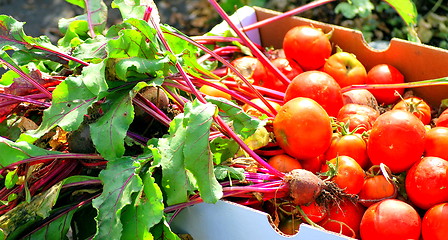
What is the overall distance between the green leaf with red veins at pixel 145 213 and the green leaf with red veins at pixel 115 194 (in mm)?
25

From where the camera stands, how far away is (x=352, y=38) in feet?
7.29

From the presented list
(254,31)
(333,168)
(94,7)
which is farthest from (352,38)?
(94,7)

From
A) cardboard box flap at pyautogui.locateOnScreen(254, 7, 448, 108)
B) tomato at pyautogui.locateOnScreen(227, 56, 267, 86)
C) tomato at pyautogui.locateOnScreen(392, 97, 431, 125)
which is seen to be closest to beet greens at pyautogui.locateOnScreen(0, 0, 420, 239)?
tomato at pyautogui.locateOnScreen(227, 56, 267, 86)

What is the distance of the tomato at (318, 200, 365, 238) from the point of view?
161 cm

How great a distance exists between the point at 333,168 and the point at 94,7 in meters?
1.00

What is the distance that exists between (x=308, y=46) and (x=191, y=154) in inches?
34.8

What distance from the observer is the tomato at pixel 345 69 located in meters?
2.04

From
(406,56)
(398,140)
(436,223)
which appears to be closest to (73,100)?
(398,140)

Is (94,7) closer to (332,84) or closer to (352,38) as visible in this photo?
(332,84)

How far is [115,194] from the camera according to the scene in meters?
1.44

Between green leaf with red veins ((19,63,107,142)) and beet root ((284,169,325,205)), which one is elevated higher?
green leaf with red veins ((19,63,107,142))

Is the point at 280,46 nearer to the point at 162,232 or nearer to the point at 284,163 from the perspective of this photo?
the point at 284,163

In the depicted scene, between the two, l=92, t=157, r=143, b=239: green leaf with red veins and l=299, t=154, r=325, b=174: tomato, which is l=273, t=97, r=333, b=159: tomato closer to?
l=299, t=154, r=325, b=174: tomato

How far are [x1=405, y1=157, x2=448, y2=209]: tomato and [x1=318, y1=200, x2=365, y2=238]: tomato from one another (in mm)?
166
